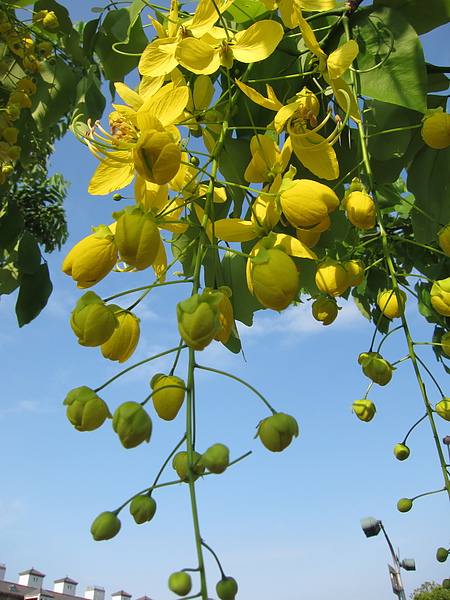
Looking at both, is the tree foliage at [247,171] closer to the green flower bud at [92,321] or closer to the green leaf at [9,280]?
the green flower bud at [92,321]

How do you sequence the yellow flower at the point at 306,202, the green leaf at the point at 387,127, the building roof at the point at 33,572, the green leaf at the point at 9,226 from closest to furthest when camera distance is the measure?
1. the yellow flower at the point at 306,202
2. the green leaf at the point at 387,127
3. the green leaf at the point at 9,226
4. the building roof at the point at 33,572

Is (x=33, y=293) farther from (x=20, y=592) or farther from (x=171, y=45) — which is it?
(x=20, y=592)

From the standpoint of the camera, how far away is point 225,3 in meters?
0.82

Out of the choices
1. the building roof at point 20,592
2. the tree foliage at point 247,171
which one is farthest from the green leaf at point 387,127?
the building roof at point 20,592

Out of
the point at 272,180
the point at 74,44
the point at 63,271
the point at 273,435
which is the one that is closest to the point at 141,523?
the point at 273,435

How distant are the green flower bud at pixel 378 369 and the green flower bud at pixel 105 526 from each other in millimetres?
544

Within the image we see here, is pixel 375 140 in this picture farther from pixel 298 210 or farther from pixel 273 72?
pixel 298 210

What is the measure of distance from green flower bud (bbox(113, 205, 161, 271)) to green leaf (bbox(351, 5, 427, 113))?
0.47m

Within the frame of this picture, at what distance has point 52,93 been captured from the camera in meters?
1.69

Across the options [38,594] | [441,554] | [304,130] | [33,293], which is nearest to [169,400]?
[304,130]

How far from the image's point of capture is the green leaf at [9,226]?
1733 millimetres

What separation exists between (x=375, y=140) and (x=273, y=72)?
8.8 inches

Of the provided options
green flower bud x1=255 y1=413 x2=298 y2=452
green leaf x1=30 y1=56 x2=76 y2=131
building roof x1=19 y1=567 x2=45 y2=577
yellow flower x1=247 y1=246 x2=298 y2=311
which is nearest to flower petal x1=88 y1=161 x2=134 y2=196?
yellow flower x1=247 y1=246 x2=298 y2=311

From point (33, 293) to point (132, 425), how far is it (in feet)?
4.27
